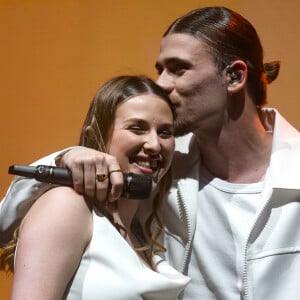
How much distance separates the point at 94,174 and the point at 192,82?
45 centimetres

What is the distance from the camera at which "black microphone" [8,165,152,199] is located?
91 centimetres

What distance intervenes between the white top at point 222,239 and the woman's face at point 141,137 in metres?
0.24

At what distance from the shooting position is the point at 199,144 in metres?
1.35

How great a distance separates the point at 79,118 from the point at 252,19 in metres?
0.55

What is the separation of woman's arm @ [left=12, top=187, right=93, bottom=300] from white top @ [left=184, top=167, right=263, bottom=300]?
394 millimetres

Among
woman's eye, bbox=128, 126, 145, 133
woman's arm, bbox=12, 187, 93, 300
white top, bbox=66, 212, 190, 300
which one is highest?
woman's eye, bbox=128, 126, 145, 133

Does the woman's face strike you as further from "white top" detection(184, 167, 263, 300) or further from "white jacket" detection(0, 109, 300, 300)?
"white top" detection(184, 167, 263, 300)

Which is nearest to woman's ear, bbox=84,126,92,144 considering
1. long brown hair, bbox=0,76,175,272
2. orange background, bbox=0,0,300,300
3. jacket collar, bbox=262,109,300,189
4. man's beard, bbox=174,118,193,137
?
long brown hair, bbox=0,76,175,272

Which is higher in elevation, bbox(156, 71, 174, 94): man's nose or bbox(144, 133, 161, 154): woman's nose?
bbox(156, 71, 174, 94): man's nose

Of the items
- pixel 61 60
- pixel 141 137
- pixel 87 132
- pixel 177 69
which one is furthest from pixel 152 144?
pixel 61 60

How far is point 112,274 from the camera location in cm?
91

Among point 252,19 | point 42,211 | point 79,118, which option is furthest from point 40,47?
point 42,211

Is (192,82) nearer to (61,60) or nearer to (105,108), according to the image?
(105,108)

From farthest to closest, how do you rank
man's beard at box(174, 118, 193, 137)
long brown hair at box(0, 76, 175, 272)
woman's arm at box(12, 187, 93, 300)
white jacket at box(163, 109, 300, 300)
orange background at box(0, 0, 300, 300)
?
1. orange background at box(0, 0, 300, 300)
2. man's beard at box(174, 118, 193, 137)
3. white jacket at box(163, 109, 300, 300)
4. long brown hair at box(0, 76, 175, 272)
5. woman's arm at box(12, 187, 93, 300)
